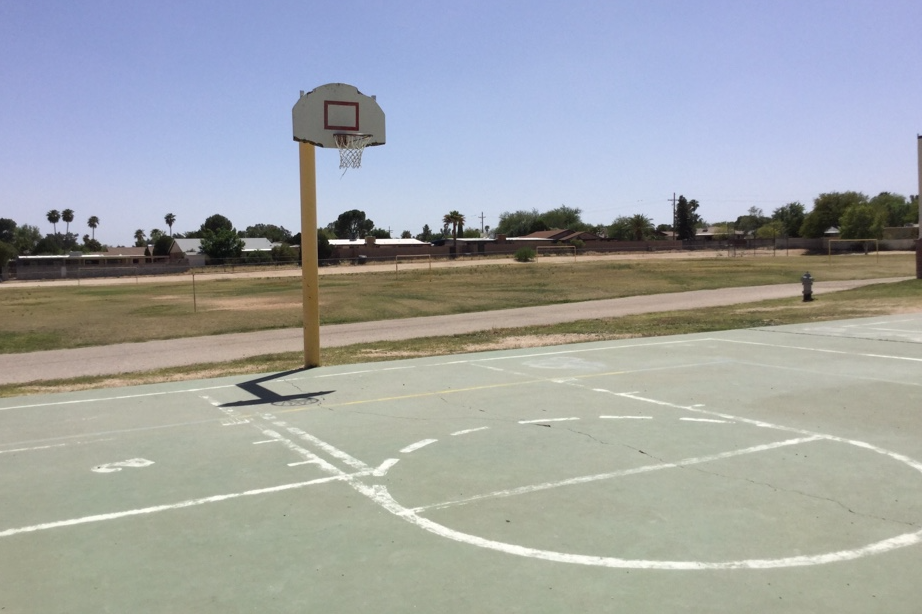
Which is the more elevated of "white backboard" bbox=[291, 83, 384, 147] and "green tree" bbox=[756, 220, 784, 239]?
"green tree" bbox=[756, 220, 784, 239]

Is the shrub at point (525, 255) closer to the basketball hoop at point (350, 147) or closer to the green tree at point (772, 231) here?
the green tree at point (772, 231)

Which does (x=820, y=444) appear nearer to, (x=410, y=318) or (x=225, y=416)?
(x=225, y=416)

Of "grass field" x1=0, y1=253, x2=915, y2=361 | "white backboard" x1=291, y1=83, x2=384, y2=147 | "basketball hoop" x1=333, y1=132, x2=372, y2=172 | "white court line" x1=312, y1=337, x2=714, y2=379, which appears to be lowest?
"white court line" x1=312, y1=337, x2=714, y2=379

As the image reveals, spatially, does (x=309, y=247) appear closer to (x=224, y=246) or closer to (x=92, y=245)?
(x=224, y=246)

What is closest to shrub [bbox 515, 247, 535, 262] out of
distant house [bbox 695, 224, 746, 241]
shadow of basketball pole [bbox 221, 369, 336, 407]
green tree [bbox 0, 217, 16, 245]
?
distant house [bbox 695, 224, 746, 241]

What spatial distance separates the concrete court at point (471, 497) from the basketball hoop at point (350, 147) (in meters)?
4.96

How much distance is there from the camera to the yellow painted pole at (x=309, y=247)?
572 inches

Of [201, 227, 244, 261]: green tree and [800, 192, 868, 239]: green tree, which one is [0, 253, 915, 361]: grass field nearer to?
[201, 227, 244, 261]: green tree

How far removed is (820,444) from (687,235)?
140 metres

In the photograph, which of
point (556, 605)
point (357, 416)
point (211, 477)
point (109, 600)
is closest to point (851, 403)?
point (357, 416)

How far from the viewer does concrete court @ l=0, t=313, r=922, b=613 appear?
491 centimetres

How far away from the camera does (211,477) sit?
7.45 m

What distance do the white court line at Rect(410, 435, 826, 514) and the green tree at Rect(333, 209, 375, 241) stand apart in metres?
180

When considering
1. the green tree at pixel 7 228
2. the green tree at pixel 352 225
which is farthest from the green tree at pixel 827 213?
the green tree at pixel 7 228
